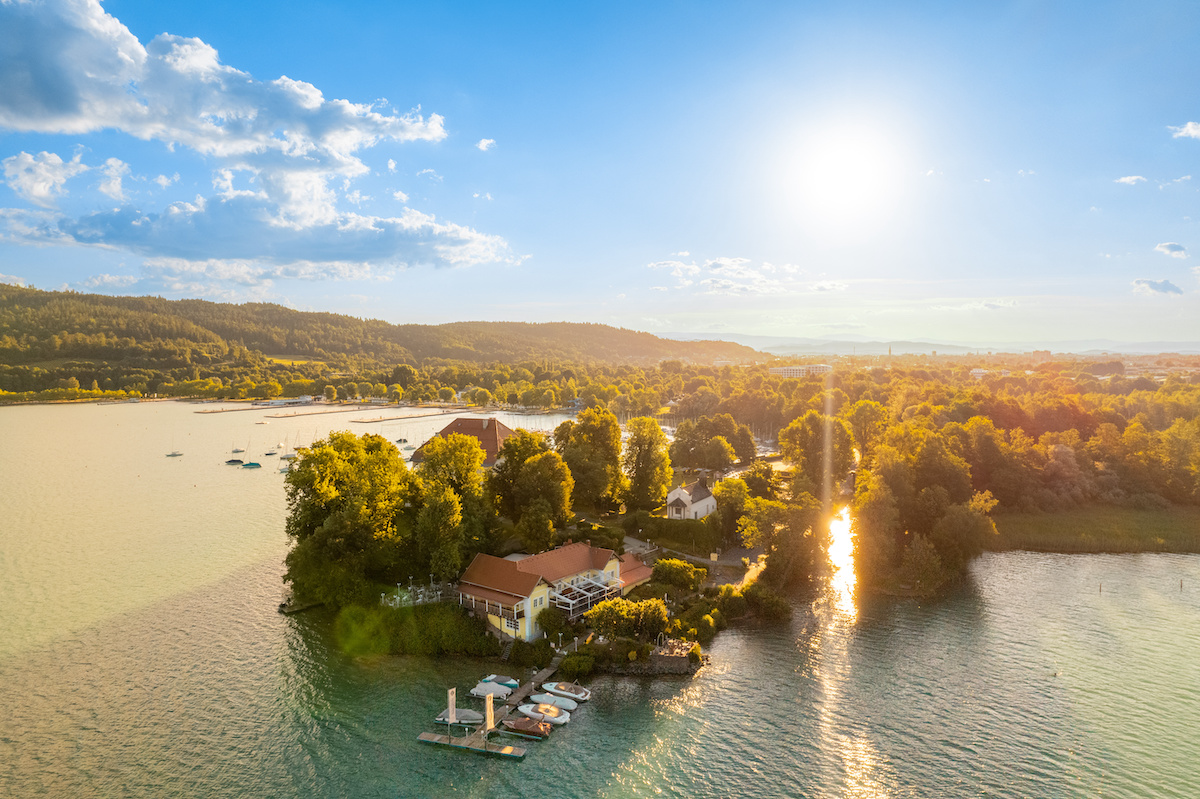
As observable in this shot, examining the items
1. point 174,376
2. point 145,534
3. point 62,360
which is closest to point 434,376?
point 174,376

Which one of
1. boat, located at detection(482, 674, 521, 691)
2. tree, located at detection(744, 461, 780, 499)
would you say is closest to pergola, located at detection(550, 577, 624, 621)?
boat, located at detection(482, 674, 521, 691)

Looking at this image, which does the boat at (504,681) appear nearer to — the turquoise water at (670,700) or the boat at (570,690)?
the boat at (570,690)

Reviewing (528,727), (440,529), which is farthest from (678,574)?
(528,727)

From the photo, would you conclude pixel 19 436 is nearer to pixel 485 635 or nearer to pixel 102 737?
pixel 102 737

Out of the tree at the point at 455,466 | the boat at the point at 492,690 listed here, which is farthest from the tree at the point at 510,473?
the boat at the point at 492,690

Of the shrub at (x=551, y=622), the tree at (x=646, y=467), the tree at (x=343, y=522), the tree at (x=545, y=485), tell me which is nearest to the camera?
the shrub at (x=551, y=622)

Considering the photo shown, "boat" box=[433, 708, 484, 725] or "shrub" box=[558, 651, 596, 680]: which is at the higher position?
"shrub" box=[558, 651, 596, 680]

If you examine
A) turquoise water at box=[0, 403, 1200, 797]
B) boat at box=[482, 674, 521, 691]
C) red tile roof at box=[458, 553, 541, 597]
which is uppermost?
red tile roof at box=[458, 553, 541, 597]

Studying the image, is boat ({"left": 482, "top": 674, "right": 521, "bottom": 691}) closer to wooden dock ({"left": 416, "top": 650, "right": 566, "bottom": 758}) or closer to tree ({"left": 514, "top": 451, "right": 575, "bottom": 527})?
wooden dock ({"left": 416, "top": 650, "right": 566, "bottom": 758})
